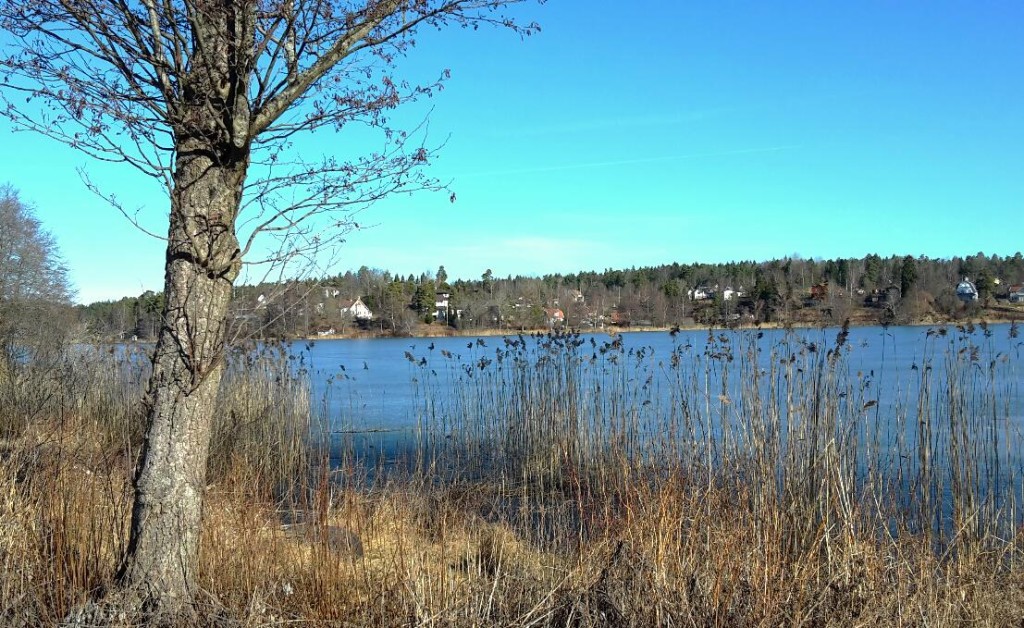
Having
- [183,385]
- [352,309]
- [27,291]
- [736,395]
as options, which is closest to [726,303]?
[736,395]

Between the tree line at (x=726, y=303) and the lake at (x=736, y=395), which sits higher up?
the tree line at (x=726, y=303)

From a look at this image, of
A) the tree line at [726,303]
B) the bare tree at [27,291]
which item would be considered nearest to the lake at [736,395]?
the tree line at [726,303]

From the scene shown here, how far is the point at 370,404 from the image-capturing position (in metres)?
15.9

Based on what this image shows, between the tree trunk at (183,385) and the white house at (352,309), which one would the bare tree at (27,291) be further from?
the tree trunk at (183,385)

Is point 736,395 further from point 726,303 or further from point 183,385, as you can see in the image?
point 183,385

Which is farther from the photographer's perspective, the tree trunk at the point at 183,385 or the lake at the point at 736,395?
the lake at the point at 736,395

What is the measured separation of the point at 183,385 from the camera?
2.99 meters

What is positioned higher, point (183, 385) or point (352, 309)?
point (352, 309)

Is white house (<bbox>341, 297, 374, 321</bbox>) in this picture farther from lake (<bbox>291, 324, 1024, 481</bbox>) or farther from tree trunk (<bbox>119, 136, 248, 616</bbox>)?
tree trunk (<bbox>119, 136, 248, 616</bbox>)

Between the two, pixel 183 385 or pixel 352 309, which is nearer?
pixel 183 385

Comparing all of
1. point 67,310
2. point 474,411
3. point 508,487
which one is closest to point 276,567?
point 508,487

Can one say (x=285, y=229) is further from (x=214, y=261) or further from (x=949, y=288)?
(x=949, y=288)

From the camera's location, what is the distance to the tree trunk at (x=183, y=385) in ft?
9.77

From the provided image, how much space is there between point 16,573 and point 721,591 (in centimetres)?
300
